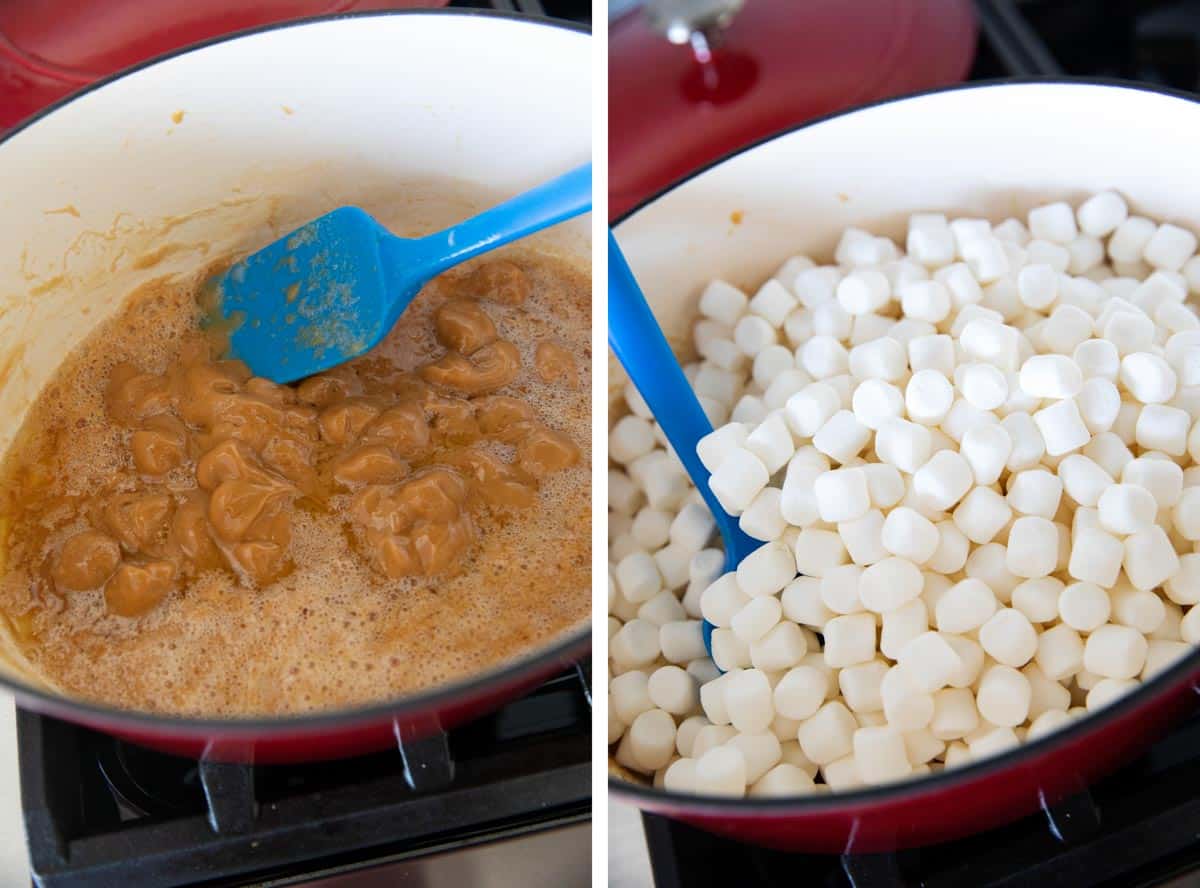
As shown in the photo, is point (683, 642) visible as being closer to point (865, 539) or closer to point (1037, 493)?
point (865, 539)

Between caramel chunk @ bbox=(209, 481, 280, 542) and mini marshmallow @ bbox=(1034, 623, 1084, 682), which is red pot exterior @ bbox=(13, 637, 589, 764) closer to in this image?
caramel chunk @ bbox=(209, 481, 280, 542)

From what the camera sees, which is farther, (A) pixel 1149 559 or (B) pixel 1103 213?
(B) pixel 1103 213

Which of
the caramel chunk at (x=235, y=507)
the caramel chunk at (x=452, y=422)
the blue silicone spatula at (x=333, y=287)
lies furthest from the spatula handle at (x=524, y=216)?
the caramel chunk at (x=235, y=507)

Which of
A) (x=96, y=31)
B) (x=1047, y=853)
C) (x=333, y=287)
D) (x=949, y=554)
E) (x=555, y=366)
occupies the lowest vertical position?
(x=1047, y=853)

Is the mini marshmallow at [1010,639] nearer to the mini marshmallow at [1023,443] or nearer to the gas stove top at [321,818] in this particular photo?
the mini marshmallow at [1023,443]

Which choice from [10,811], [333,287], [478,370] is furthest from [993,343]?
[10,811]

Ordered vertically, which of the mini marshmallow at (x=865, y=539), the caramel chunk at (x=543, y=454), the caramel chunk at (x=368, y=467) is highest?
the caramel chunk at (x=368, y=467)
